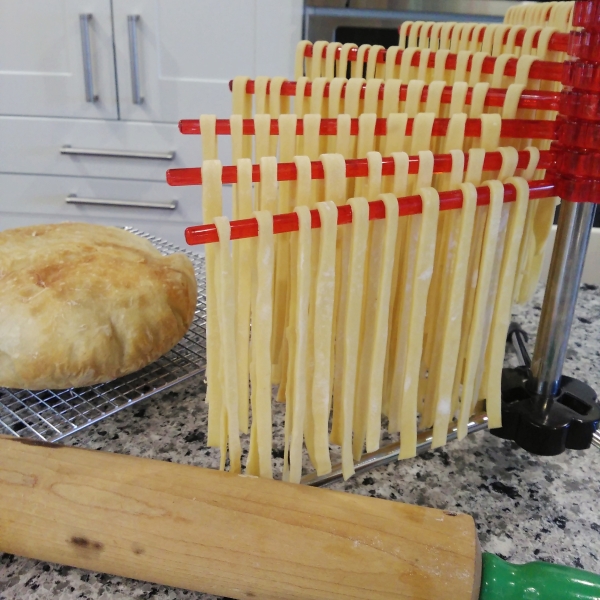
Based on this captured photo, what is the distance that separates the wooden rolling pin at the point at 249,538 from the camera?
0.39 m

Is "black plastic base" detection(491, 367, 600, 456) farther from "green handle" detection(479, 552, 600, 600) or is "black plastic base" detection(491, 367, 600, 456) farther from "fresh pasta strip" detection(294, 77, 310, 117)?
"fresh pasta strip" detection(294, 77, 310, 117)

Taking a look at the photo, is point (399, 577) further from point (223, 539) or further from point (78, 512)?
point (78, 512)

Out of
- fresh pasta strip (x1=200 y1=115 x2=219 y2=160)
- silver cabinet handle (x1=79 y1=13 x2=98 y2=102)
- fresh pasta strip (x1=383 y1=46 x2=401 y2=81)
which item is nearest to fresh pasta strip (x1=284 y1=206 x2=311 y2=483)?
fresh pasta strip (x1=200 y1=115 x2=219 y2=160)

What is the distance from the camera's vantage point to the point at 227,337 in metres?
0.41

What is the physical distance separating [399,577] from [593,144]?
0.35 meters

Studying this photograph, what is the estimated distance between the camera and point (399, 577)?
0.39m

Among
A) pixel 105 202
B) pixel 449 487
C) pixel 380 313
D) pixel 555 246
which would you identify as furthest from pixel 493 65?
pixel 105 202

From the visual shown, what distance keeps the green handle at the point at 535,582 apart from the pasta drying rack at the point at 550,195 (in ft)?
0.52

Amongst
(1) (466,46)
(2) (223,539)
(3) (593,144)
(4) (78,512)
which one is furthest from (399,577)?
(1) (466,46)

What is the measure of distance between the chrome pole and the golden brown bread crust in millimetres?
379

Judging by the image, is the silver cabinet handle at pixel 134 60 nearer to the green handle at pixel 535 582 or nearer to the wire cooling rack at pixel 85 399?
the wire cooling rack at pixel 85 399

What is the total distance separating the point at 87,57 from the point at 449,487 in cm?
167

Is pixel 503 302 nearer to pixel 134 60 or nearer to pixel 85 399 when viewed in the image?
pixel 85 399

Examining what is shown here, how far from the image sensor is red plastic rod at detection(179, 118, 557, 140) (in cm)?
48
